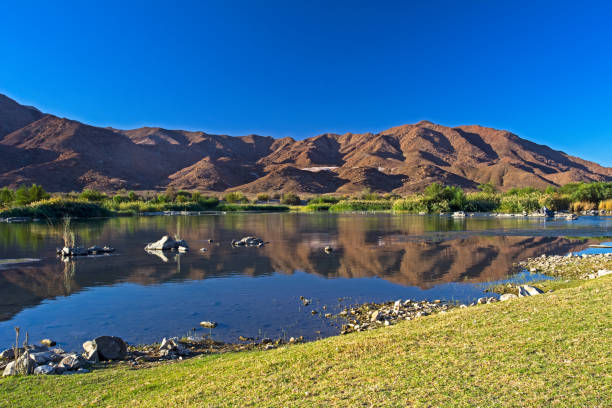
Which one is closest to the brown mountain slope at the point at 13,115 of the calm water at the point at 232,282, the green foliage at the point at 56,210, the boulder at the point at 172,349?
the green foliage at the point at 56,210

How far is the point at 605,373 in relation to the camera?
4.89m

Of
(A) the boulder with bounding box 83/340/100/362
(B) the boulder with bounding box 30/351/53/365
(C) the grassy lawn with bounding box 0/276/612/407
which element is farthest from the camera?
(A) the boulder with bounding box 83/340/100/362

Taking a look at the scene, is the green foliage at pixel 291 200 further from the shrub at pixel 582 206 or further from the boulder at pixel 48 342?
the boulder at pixel 48 342

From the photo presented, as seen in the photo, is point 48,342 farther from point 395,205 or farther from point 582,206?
point 582,206

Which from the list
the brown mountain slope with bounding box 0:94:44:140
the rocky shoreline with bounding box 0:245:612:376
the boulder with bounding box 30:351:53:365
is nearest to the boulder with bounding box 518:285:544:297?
the rocky shoreline with bounding box 0:245:612:376

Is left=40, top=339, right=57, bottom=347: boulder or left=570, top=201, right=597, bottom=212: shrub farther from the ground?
left=570, top=201, right=597, bottom=212: shrub

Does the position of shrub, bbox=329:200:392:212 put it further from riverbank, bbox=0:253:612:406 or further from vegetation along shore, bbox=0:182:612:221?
riverbank, bbox=0:253:612:406

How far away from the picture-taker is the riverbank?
4727mm

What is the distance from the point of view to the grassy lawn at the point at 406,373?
470 centimetres

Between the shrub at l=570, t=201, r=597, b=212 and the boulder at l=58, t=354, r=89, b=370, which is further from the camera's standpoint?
the shrub at l=570, t=201, r=597, b=212

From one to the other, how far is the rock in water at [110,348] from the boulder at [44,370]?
1.07 meters

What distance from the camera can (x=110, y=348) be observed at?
8078mm

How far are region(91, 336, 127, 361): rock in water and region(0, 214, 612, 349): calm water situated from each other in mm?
1596

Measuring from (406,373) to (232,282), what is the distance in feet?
37.4
